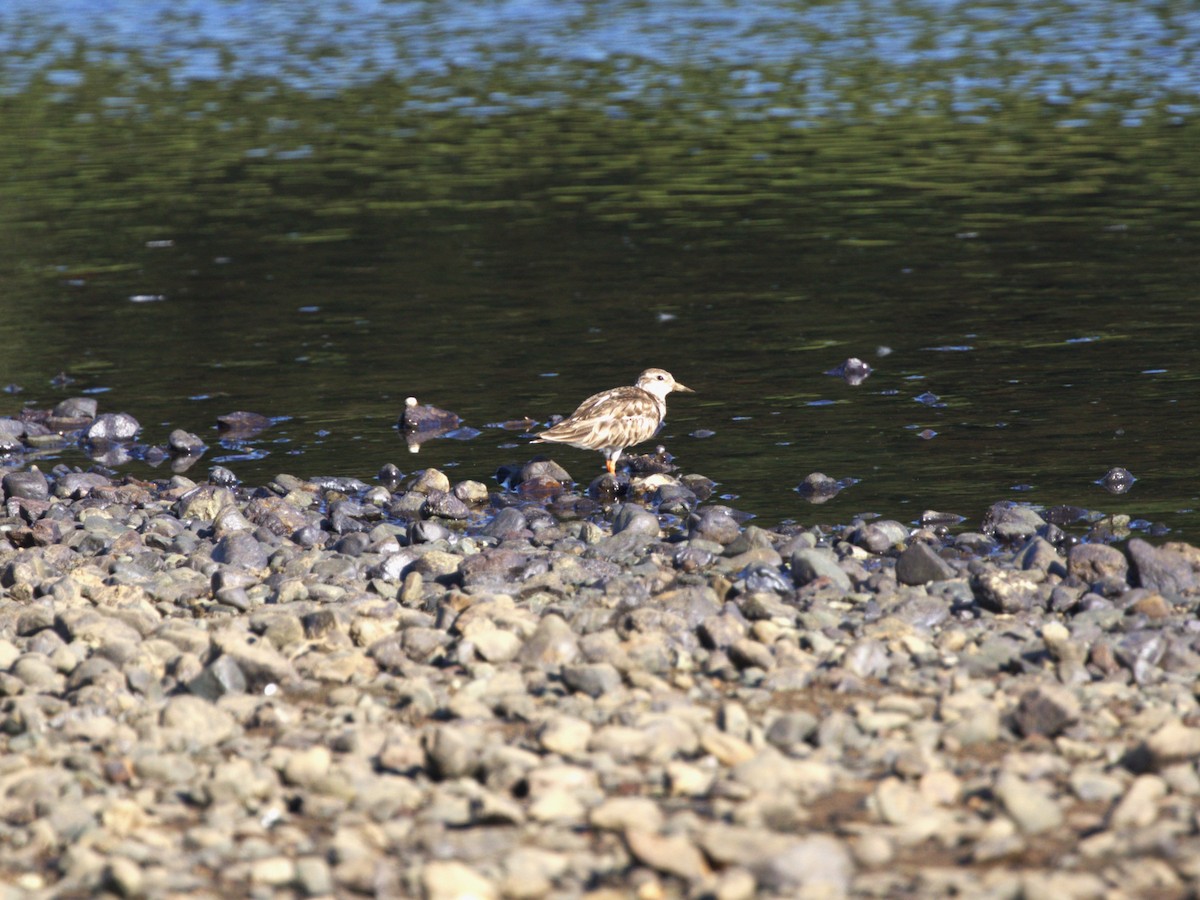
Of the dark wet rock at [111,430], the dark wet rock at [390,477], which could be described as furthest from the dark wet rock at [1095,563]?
the dark wet rock at [111,430]

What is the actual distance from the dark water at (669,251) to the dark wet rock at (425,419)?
0.99ft

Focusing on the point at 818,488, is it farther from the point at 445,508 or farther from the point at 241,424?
the point at 241,424

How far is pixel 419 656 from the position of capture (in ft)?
38.5

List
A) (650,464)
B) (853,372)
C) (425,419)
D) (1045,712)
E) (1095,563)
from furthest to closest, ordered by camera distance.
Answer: (853,372) < (425,419) < (650,464) < (1095,563) < (1045,712)

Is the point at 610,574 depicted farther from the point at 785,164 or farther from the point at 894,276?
the point at 785,164

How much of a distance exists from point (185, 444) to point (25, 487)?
251 cm

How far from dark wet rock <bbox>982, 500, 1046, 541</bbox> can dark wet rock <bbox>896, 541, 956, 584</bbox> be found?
5.37 feet

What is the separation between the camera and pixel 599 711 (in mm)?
10477

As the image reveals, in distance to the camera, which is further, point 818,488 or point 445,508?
point 818,488

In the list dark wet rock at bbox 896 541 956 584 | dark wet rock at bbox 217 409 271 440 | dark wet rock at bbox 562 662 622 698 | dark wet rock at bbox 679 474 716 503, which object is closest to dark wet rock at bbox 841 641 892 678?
dark wet rock at bbox 562 662 622 698

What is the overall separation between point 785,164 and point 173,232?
14.7 m

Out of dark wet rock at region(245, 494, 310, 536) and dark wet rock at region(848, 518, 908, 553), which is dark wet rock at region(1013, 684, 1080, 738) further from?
dark wet rock at region(245, 494, 310, 536)

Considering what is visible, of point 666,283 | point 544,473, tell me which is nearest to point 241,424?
point 544,473

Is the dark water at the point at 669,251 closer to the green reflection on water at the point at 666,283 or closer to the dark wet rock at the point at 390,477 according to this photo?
the green reflection on water at the point at 666,283
